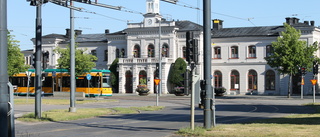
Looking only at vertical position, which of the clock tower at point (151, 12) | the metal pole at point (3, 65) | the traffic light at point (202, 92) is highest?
the clock tower at point (151, 12)

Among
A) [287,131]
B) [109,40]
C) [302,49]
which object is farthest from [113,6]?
[109,40]

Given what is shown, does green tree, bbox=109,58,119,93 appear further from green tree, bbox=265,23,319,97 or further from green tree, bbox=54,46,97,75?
green tree, bbox=265,23,319,97

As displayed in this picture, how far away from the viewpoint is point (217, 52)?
72.4 meters

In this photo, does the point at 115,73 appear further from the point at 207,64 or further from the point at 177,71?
the point at 207,64

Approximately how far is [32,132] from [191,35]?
22.4 ft

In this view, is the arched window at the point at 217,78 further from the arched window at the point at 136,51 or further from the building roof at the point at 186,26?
the arched window at the point at 136,51

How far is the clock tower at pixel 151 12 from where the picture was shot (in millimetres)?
72250

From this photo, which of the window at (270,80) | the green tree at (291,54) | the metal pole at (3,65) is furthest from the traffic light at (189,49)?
the window at (270,80)

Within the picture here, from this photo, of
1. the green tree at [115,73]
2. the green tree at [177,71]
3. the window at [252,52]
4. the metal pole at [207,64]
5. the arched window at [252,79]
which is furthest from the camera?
the green tree at [115,73]

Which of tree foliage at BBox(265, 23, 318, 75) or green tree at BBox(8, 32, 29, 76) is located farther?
tree foliage at BBox(265, 23, 318, 75)

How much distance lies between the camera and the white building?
68688 mm

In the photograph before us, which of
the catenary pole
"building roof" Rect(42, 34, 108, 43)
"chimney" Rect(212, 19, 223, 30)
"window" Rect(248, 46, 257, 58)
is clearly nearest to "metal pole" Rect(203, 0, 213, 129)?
the catenary pole

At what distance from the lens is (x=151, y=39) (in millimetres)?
73375

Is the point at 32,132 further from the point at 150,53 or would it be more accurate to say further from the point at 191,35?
the point at 150,53
